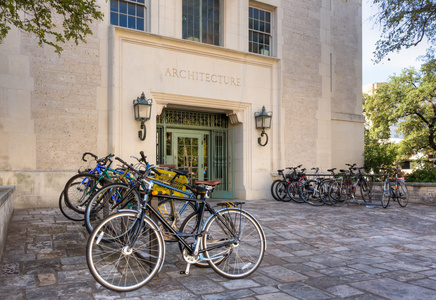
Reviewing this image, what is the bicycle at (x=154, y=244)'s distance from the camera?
3.14 metres

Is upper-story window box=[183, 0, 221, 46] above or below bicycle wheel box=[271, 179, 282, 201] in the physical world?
above

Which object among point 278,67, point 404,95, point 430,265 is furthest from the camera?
point 404,95

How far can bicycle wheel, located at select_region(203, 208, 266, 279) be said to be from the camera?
3656 mm

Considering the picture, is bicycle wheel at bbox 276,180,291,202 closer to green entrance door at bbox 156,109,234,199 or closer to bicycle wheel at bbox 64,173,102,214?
green entrance door at bbox 156,109,234,199

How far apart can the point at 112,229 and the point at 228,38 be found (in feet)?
29.8

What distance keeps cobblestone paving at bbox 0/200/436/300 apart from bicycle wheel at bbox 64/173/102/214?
373 millimetres

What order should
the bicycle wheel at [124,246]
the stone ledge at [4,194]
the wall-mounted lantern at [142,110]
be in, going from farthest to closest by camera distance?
the wall-mounted lantern at [142,110] < the stone ledge at [4,194] < the bicycle wheel at [124,246]

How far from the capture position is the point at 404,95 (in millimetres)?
24812

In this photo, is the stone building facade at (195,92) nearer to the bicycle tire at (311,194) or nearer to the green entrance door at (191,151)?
the green entrance door at (191,151)

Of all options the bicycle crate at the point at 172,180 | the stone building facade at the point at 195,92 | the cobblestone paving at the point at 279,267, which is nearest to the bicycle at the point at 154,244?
the cobblestone paving at the point at 279,267

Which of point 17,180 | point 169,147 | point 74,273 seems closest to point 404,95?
point 169,147

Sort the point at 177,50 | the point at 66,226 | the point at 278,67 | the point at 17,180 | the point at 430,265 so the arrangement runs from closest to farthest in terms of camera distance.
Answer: the point at 430,265, the point at 66,226, the point at 17,180, the point at 177,50, the point at 278,67

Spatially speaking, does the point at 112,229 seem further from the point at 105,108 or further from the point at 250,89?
the point at 250,89

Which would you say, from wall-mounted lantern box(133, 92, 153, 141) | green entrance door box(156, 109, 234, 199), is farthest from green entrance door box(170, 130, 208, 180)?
wall-mounted lantern box(133, 92, 153, 141)
